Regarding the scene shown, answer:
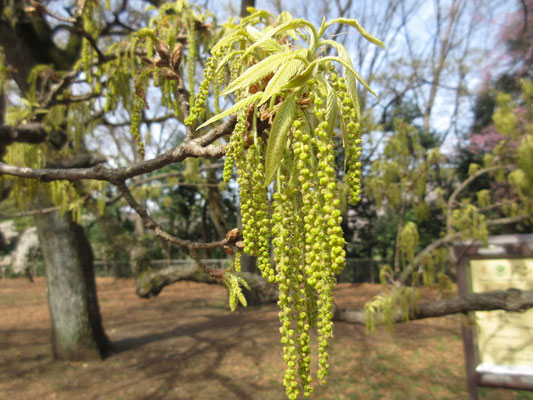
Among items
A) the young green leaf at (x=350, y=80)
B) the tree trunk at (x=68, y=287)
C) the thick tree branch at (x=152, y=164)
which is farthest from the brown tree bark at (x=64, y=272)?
the young green leaf at (x=350, y=80)

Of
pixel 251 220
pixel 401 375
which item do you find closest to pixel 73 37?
pixel 251 220

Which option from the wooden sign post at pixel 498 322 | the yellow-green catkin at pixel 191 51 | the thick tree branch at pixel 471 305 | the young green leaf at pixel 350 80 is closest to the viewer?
the young green leaf at pixel 350 80

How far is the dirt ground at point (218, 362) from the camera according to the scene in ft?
14.5

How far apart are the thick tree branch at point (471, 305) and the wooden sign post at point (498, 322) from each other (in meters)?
0.56

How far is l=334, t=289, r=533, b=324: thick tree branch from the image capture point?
262cm

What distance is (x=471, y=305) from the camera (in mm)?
2863

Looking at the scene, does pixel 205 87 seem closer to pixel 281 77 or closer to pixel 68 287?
pixel 281 77

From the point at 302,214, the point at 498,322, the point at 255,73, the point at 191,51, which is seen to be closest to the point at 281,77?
the point at 255,73

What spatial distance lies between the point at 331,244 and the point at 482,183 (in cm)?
1208

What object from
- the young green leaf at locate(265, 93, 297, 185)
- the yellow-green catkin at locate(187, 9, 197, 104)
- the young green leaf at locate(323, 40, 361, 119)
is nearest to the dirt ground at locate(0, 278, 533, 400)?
the yellow-green catkin at locate(187, 9, 197, 104)

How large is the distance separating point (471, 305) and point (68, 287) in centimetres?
506

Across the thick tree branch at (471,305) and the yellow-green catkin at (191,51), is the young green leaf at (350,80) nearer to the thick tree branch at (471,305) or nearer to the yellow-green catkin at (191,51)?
the yellow-green catkin at (191,51)

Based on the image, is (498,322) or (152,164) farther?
(498,322)

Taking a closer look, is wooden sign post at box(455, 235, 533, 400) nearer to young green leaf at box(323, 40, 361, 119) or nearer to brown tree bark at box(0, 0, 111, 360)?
young green leaf at box(323, 40, 361, 119)
